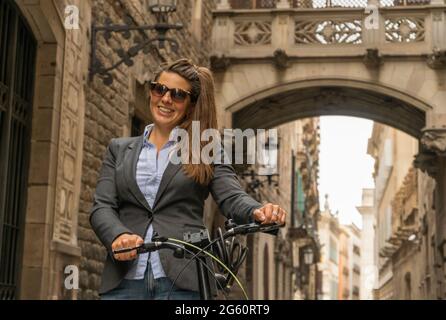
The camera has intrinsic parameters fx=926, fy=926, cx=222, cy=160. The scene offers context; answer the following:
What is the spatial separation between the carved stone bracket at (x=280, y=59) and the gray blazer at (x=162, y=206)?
1486 cm

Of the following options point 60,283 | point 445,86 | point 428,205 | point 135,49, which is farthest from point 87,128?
point 428,205

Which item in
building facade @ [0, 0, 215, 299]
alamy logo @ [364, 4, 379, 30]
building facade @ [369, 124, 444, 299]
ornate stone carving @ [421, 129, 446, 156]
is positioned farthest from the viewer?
building facade @ [369, 124, 444, 299]

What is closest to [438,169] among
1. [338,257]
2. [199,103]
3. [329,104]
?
[329,104]

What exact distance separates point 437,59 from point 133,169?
15.1 meters

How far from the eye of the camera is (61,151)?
930 cm

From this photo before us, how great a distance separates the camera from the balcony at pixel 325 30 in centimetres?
1794

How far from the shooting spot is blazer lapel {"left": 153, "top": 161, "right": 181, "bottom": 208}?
129 inches

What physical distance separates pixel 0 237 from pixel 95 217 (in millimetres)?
5470

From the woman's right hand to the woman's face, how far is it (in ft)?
1.75

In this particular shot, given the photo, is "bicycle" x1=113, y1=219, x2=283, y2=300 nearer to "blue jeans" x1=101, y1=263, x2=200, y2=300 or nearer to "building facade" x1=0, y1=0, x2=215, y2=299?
Answer: "blue jeans" x1=101, y1=263, x2=200, y2=300

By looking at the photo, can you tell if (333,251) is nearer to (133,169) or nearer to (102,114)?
(102,114)

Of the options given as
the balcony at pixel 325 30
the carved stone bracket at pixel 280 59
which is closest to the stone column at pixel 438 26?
the balcony at pixel 325 30

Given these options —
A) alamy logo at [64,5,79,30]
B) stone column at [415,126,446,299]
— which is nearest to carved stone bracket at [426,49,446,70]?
stone column at [415,126,446,299]
